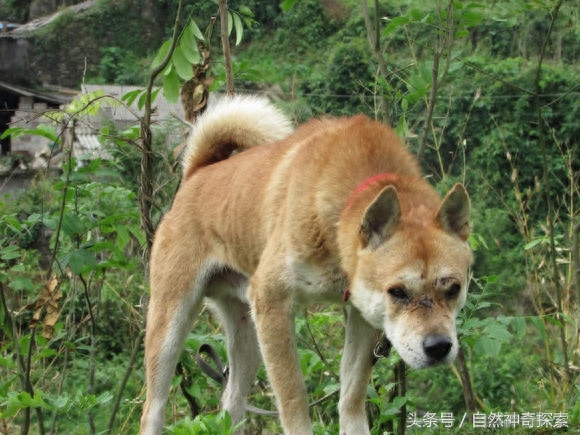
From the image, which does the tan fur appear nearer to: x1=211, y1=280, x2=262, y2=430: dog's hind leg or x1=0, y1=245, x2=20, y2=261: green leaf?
x1=211, y1=280, x2=262, y2=430: dog's hind leg

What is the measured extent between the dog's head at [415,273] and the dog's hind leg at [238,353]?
1270 mm

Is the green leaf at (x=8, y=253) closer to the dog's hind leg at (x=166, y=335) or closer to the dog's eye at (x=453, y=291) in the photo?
the dog's hind leg at (x=166, y=335)

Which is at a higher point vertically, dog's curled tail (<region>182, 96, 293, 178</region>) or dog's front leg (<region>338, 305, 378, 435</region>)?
dog's curled tail (<region>182, 96, 293, 178</region>)

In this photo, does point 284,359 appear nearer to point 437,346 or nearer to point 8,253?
point 437,346

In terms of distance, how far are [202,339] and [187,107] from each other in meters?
1.41

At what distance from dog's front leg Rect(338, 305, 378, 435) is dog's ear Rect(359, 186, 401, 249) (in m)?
0.66

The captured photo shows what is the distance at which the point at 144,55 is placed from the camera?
2858 cm

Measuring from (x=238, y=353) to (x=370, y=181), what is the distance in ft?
4.84

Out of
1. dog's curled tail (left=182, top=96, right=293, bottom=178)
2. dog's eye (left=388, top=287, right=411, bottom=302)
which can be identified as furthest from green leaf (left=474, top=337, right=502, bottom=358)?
dog's curled tail (left=182, top=96, right=293, bottom=178)

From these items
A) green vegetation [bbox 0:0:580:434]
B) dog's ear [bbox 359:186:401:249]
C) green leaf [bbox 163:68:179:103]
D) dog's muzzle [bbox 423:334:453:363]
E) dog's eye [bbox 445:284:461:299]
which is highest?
green leaf [bbox 163:68:179:103]

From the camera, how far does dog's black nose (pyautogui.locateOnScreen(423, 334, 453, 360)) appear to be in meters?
2.88

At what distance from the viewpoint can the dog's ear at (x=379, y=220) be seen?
3.02 meters

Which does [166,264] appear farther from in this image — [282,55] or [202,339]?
[282,55]

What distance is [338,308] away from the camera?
6.47m
